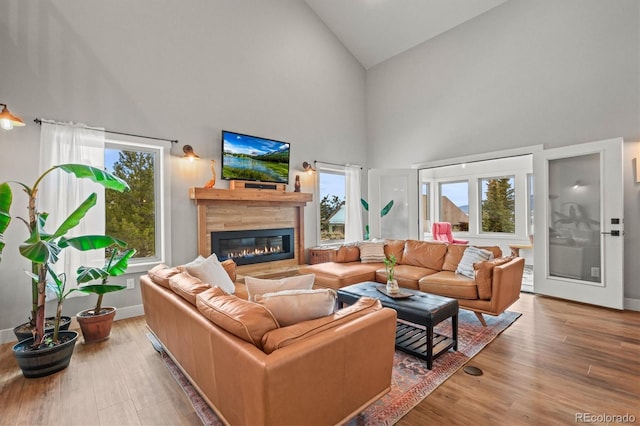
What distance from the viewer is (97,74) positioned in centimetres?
361

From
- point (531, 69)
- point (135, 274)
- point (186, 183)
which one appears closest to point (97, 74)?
point (186, 183)

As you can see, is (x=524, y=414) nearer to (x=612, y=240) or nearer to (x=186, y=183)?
(x=612, y=240)

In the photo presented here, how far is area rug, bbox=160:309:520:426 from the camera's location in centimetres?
189

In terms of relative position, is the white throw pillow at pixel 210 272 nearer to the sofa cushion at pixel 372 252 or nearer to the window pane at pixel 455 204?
the sofa cushion at pixel 372 252

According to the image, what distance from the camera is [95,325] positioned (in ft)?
9.93

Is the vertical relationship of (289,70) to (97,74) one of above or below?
above

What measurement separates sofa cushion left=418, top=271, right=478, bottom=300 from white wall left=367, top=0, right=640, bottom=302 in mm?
2357

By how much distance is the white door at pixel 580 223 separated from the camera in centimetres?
379

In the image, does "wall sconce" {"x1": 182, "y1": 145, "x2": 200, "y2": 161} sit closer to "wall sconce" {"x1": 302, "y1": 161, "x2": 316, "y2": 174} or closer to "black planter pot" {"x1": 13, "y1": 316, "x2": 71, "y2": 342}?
"wall sconce" {"x1": 302, "y1": 161, "x2": 316, "y2": 174}

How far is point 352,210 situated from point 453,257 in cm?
259

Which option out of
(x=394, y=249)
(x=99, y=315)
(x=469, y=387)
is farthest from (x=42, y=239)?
(x=394, y=249)

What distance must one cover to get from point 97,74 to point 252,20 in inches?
104

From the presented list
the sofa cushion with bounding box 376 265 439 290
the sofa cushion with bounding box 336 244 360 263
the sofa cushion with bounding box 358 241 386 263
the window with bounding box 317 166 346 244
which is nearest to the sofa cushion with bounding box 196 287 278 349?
the sofa cushion with bounding box 376 265 439 290

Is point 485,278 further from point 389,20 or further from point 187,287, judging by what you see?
point 389,20
